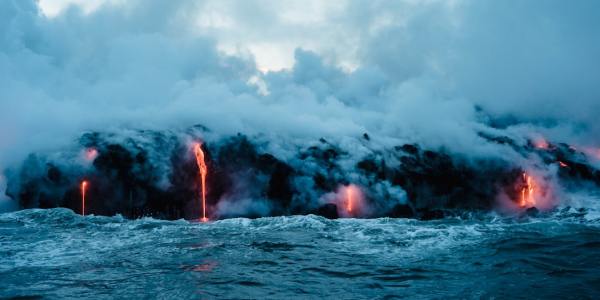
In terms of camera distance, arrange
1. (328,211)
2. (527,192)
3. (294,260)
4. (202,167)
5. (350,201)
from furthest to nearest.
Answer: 1. (527,192)
2. (350,201)
3. (202,167)
4. (328,211)
5. (294,260)

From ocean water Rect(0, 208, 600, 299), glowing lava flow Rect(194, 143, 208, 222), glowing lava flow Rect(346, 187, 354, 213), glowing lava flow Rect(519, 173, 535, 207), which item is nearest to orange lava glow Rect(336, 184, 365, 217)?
glowing lava flow Rect(346, 187, 354, 213)

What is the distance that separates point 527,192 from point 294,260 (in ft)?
129

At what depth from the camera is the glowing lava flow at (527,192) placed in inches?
1925

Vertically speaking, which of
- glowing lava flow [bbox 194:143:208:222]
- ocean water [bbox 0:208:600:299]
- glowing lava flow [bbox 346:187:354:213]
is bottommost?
ocean water [bbox 0:208:600:299]

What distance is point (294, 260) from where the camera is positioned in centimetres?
2031

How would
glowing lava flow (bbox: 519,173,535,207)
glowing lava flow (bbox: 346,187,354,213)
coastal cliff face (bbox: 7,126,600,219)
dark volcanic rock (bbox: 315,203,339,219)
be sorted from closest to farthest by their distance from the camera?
coastal cliff face (bbox: 7,126,600,219), dark volcanic rock (bbox: 315,203,339,219), glowing lava flow (bbox: 346,187,354,213), glowing lava flow (bbox: 519,173,535,207)

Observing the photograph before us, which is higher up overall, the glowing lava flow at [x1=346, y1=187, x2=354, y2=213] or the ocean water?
the glowing lava flow at [x1=346, y1=187, x2=354, y2=213]

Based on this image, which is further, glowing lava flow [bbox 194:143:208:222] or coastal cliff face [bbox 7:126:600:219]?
glowing lava flow [bbox 194:143:208:222]

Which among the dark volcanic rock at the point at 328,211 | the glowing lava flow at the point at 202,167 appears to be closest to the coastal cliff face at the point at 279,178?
the dark volcanic rock at the point at 328,211

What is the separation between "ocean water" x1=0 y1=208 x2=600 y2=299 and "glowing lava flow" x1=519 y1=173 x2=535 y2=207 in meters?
16.9

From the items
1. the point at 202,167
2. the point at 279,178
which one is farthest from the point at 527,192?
the point at 202,167

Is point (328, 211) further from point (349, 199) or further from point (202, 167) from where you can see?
point (202, 167)

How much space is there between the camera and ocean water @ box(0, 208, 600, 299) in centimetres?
1486

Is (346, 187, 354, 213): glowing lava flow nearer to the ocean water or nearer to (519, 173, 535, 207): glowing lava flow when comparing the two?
the ocean water
